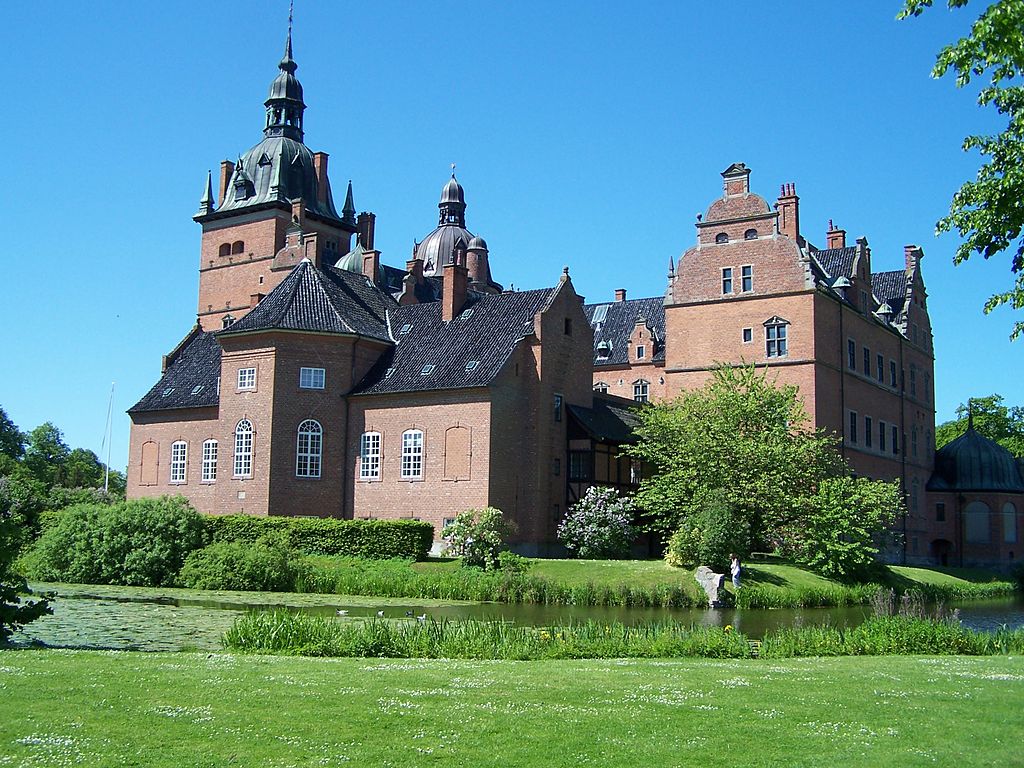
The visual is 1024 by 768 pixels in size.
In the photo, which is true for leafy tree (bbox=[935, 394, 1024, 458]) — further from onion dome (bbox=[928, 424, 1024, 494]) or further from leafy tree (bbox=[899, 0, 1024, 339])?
leafy tree (bbox=[899, 0, 1024, 339])

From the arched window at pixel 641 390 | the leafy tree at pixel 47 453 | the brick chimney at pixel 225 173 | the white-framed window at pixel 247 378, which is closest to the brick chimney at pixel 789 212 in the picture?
the arched window at pixel 641 390

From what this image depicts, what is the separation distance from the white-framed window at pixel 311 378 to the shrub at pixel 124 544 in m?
10.4

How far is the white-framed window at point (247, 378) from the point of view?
149 feet

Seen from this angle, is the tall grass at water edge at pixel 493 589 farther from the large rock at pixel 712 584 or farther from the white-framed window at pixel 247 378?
the white-framed window at pixel 247 378

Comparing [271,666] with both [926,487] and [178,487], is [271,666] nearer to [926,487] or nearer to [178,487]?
[178,487]

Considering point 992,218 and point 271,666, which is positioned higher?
point 992,218

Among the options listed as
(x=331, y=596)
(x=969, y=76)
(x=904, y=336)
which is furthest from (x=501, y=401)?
(x=969, y=76)

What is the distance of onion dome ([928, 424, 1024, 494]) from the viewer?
5681cm

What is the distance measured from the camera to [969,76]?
516 inches

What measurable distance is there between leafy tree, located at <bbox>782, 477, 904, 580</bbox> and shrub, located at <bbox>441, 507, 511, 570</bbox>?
1091cm

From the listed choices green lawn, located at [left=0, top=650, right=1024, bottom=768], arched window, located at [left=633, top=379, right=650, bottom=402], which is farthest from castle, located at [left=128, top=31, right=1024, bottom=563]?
green lawn, located at [left=0, top=650, right=1024, bottom=768]

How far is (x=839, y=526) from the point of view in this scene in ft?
123

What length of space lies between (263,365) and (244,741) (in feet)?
120

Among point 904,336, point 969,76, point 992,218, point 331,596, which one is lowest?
point 331,596
